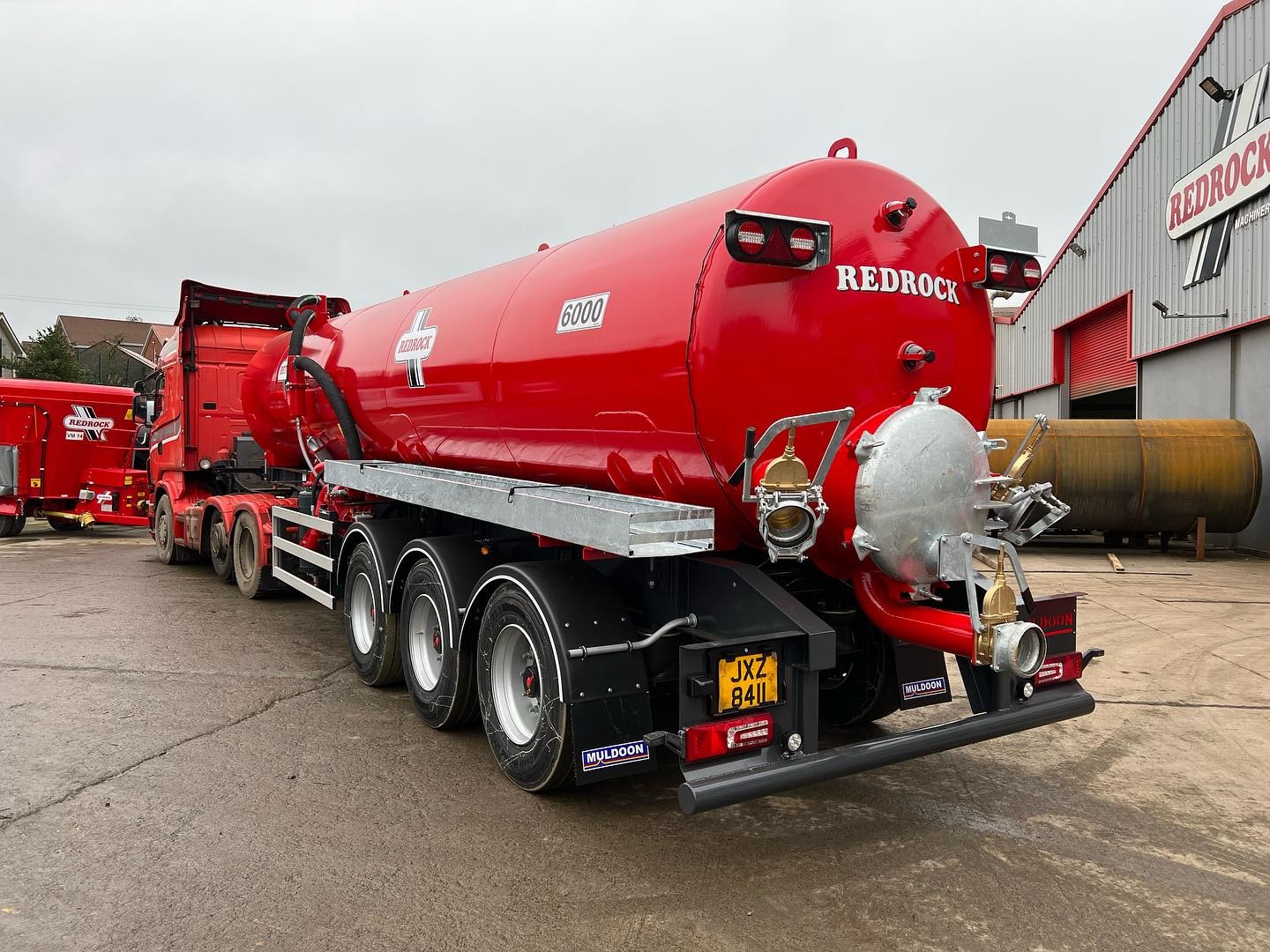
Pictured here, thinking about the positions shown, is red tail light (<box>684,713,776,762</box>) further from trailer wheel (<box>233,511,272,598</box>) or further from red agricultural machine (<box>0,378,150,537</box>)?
red agricultural machine (<box>0,378,150,537</box>)

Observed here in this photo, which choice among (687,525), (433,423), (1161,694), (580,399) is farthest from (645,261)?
(1161,694)

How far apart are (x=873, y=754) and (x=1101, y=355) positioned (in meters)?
18.5

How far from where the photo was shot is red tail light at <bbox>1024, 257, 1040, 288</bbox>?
4.35 meters

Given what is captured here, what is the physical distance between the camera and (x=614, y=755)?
3.74 m

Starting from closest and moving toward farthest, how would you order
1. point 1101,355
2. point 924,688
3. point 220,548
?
point 924,688 → point 220,548 → point 1101,355

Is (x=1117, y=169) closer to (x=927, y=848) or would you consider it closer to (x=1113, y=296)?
(x=1113, y=296)

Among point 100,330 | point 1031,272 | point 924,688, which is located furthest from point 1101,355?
point 100,330

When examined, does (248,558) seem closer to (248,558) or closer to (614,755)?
(248,558)

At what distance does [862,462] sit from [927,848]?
1.63 m

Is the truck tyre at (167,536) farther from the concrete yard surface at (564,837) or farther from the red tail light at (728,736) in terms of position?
the red tail light at (728,736)

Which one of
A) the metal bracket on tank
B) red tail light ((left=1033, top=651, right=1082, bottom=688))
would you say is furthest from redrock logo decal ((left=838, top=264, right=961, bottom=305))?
red tail light ((left=1033, top=651, right=1082, bottom=688))

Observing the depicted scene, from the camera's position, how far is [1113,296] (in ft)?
59.1

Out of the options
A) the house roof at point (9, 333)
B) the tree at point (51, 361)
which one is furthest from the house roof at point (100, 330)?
the tree at point (51, 361)

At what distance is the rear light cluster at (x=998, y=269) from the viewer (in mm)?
4246
